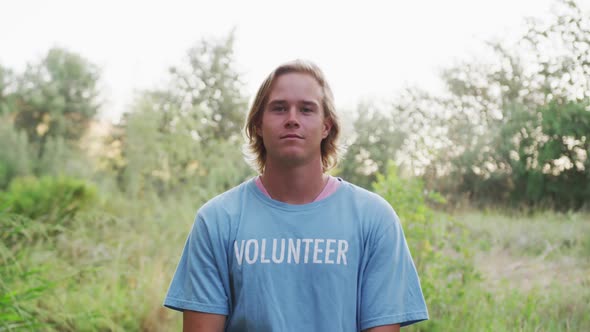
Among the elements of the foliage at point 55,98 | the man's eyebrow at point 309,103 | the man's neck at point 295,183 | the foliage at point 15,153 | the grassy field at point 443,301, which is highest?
the foliage at point 55,98

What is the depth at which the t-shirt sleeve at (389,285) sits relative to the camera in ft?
6.05

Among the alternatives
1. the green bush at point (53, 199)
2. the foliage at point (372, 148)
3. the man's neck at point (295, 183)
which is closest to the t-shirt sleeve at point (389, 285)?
the man's neck at point (295, 183)

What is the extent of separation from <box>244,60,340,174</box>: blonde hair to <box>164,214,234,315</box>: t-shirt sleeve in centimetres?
40

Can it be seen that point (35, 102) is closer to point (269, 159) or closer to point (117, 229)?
point (117, 229)

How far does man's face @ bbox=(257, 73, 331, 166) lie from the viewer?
186 cm

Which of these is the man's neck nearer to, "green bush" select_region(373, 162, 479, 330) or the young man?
the young man

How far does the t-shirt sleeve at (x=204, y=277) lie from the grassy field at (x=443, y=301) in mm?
1435

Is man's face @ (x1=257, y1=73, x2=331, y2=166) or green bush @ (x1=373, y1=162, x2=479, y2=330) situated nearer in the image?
man's face @ (x1=257, y1=73, x2=331, y2=166)

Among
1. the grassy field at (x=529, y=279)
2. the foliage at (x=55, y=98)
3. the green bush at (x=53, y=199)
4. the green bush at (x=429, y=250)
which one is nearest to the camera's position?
the grassy field at (x=529, y=279)

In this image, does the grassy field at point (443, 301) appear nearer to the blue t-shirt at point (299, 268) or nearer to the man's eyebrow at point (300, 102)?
the blue t-shirt at point (299, 268)

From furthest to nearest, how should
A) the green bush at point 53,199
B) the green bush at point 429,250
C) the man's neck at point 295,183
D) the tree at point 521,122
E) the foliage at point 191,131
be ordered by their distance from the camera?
the foliage at point 191,131, the green bush at point 53,199, the tree at point 521,122, the green bush at point 429,250, the man's neck at point 295,183

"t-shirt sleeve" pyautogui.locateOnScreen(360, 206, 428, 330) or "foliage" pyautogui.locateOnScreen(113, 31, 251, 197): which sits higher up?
"foliage" pyautogui.locateOnScreen(113, 31, 251, 197)

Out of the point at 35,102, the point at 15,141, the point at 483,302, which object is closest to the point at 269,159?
the point at 483,302

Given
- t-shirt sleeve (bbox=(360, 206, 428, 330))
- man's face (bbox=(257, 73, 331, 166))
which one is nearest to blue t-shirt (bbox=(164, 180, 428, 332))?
t-shirt sleeve (bbox=(360, 206, 428, 330))
